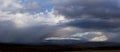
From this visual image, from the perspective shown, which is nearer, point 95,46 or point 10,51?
point 10,51

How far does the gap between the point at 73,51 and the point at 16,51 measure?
150 centimetres

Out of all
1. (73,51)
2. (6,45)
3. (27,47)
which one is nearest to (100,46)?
(73,51)

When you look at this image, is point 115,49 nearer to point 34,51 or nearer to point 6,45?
point 34,51

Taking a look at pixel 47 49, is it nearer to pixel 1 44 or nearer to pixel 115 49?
pixel 1 44

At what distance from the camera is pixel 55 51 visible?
8086 millimetres

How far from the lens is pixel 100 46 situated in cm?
842

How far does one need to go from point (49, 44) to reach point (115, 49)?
1.76 metres

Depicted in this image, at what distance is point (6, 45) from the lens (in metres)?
7.74

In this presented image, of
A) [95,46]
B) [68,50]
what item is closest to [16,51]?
[68,50]

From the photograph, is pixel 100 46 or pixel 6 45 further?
pixel 100 46

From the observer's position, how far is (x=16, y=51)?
7.87m

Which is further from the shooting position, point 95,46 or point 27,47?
point 95,46

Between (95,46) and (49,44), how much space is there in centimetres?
124

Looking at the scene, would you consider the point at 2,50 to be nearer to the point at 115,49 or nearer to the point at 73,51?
the point at 73,51
